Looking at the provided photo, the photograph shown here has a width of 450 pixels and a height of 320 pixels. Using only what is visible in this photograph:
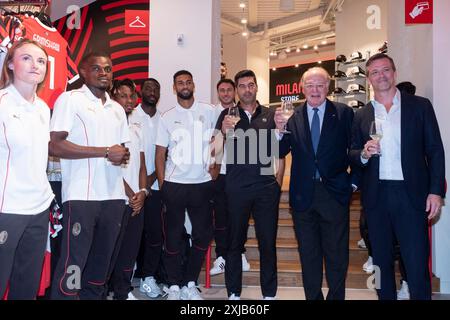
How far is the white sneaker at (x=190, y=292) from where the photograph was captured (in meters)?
3.51

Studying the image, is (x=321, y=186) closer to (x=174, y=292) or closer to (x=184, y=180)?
(x=184, y=180)

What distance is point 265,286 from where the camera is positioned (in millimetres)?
3264

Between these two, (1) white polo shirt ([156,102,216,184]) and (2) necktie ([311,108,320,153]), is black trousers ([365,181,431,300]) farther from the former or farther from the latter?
(1) white polo shirt ([156,102,216,184])

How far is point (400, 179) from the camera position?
8.41ft

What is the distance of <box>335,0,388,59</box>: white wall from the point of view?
9492 millimetres

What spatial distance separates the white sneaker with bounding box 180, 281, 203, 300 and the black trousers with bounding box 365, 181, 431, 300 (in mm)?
1566

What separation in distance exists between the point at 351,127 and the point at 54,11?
4.66m

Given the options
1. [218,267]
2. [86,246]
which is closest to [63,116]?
[86,246]

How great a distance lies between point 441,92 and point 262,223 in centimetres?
240

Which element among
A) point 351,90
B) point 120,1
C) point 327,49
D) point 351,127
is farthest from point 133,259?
point 327,49

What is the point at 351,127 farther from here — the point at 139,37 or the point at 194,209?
the point at 139,37

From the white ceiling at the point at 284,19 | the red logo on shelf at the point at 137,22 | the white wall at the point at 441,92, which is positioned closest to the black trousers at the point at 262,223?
the white wall at the point at 441,92

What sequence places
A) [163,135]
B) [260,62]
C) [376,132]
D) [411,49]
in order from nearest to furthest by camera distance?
[376,132] → [163,135] → [411,49] → [260,62]

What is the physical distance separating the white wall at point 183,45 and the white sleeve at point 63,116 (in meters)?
2.69
